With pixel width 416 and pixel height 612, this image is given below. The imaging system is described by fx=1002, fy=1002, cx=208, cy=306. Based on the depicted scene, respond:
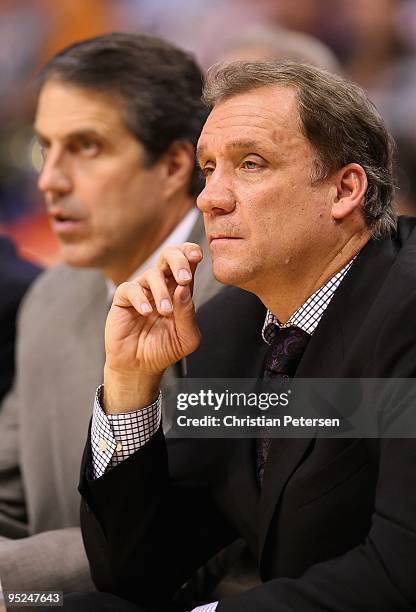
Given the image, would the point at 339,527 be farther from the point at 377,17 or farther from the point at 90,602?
the point at 377,17

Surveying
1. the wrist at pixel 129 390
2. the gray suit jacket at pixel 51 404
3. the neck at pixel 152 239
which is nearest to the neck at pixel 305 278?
the wrist at pixel 129 390

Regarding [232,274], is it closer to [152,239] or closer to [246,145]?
[246,145]

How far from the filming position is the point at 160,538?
1765mm

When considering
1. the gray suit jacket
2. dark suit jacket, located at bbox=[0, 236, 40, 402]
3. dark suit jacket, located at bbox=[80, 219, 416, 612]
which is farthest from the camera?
dark suit jacket, located at bbox=[0, 236, 40, 402]

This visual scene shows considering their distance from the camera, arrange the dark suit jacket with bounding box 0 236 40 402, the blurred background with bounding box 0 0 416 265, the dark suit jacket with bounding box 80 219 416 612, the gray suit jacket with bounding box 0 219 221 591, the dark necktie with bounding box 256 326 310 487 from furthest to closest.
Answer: the blurred background with bounding box 0 0 416 265 < the dark suit jacket with bounding box 0 236 40 402 < the gray suit jacket with bounding box 0 219 221 591 < the dark necktie with bounding box 256 326 310 487 < the dark suit jacket with bounding box 80 219 416 612

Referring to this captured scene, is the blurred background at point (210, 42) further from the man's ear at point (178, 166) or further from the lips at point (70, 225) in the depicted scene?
the lips at point (70, 225)

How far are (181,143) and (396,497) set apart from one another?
1.28m

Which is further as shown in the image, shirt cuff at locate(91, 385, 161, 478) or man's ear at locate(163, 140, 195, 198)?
man's ear at locate(163, 140, 195, 198)

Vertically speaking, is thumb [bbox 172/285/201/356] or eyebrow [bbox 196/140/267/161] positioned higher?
eyebrow [bbox 196/140/267/161]

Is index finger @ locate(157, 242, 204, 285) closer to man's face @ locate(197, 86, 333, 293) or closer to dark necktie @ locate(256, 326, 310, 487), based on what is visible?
man's face @ locate(197, 86, 333, 293)

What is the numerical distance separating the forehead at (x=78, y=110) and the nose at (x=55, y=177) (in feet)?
0.21

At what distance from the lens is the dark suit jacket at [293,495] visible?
141 cm

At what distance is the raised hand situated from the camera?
66.6 inches

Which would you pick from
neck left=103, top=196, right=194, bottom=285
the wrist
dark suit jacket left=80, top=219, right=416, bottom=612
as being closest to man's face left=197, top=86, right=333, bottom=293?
dark suit jacket left=80, top=219, right=416, bottom=612
